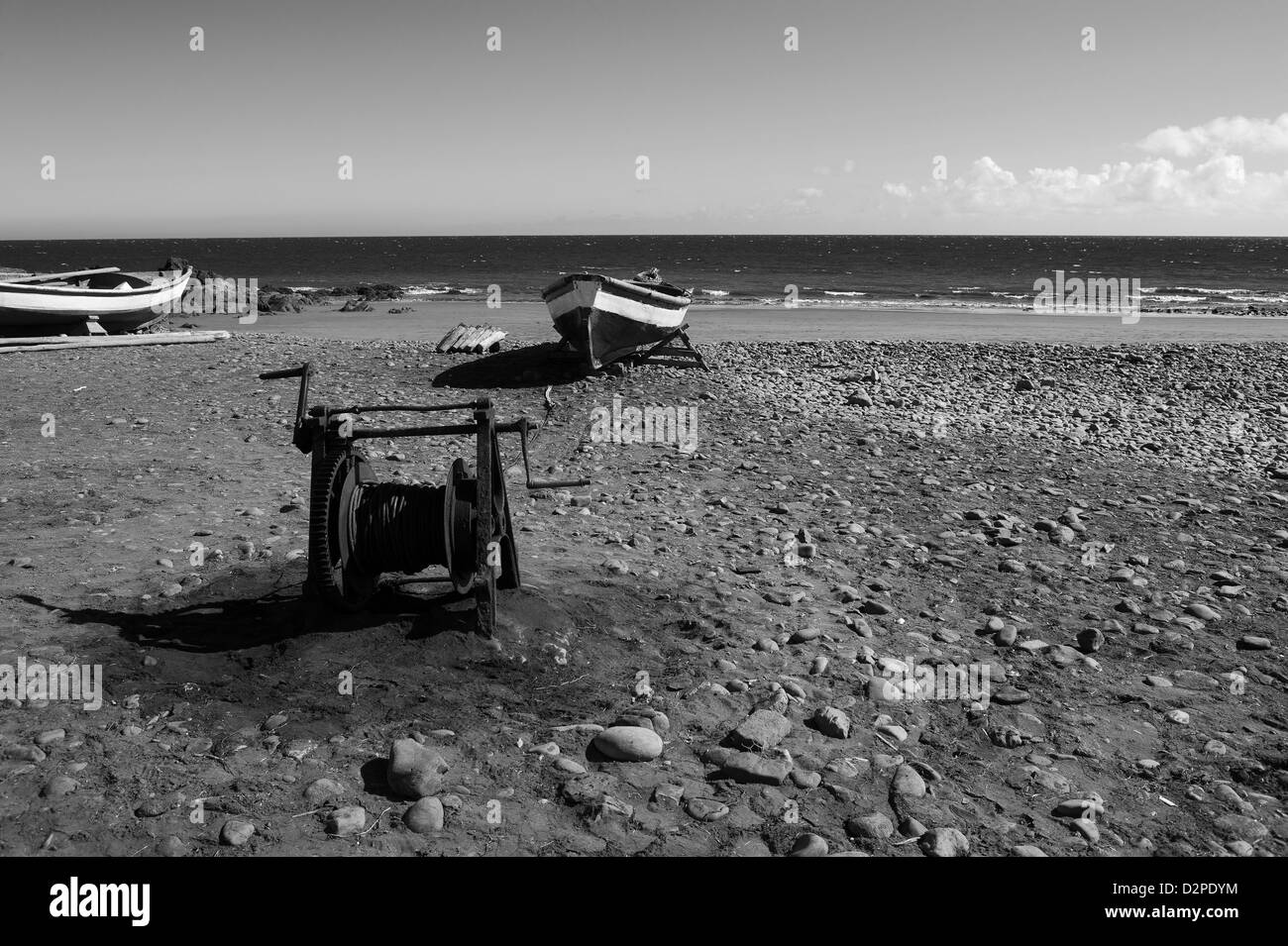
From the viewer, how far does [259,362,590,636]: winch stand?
5.62 m

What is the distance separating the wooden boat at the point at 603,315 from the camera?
55.9ft

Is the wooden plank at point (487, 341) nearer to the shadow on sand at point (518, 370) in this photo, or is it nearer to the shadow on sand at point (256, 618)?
the shadow on sand at point (518, 370)

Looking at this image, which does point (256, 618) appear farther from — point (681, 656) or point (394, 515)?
point (681, 656)

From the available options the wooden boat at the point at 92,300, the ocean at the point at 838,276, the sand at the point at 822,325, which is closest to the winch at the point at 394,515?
the sand at the point at 822,325

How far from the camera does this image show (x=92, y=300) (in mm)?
22375

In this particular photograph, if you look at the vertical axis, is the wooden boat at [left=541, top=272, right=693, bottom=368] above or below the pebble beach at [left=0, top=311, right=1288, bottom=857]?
above

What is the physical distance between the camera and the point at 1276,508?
32.8 ft

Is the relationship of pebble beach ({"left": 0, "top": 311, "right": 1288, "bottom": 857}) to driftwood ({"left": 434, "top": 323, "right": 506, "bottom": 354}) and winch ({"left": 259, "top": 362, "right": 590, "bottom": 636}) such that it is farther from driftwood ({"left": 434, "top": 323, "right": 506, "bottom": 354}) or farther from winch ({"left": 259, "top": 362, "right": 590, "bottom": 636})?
driftwood ({"left": 434, "top": 323, "right": 506, "bottom": 354})

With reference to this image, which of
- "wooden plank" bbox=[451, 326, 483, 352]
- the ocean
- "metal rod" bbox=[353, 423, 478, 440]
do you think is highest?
the ocean

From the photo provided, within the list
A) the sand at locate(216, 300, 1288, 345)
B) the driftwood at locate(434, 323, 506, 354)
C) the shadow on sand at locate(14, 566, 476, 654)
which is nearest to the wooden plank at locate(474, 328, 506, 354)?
the driftwood at locate(434, 323, 506, 354)

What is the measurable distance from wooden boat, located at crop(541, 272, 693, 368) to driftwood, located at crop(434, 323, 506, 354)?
2107mm

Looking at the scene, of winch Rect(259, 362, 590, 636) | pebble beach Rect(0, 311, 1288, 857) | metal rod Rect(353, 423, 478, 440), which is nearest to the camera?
pebble beach Rect(0, 311, 1288, 857)
